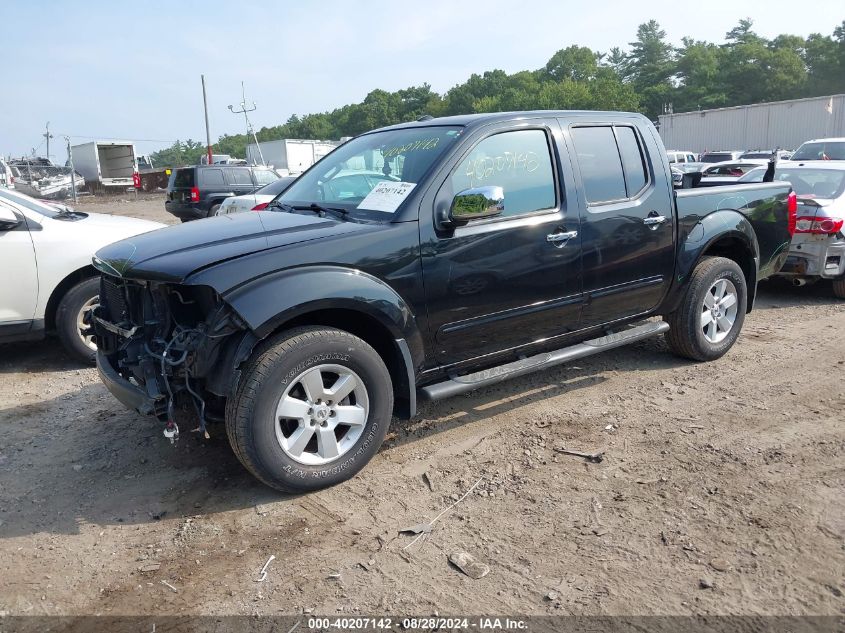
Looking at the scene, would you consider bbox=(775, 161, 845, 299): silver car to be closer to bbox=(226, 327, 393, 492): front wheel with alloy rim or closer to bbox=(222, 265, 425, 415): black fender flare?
bbox=(222, 265, 425, 415): black fender flare

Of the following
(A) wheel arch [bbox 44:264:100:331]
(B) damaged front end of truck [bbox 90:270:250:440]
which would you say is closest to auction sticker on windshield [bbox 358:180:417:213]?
(B) damaged front end of truck [bbox 90:270:250:440]

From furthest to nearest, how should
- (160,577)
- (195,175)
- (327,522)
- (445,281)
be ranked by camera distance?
(195,175), (445,281), (327,522), (160,577)

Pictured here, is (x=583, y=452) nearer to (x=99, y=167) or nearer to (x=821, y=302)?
(x=821, y=302)

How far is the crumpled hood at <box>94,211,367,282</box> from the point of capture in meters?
3.30

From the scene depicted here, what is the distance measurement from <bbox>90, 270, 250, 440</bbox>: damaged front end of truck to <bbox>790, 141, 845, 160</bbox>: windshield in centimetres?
1568

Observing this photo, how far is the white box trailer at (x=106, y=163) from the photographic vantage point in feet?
118

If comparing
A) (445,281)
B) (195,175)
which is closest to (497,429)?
(445,281)

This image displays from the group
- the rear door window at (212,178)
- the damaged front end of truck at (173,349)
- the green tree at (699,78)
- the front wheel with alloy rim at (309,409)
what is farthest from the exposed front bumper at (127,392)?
the green tree at (699,78)

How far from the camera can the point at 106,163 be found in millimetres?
37438

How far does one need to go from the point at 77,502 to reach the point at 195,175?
14070 mm

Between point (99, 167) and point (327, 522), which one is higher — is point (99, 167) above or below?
above

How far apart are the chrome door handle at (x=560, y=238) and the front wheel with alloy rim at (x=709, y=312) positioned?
1.41 m

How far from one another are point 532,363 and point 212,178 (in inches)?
557

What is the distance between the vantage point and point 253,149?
37.3 m
